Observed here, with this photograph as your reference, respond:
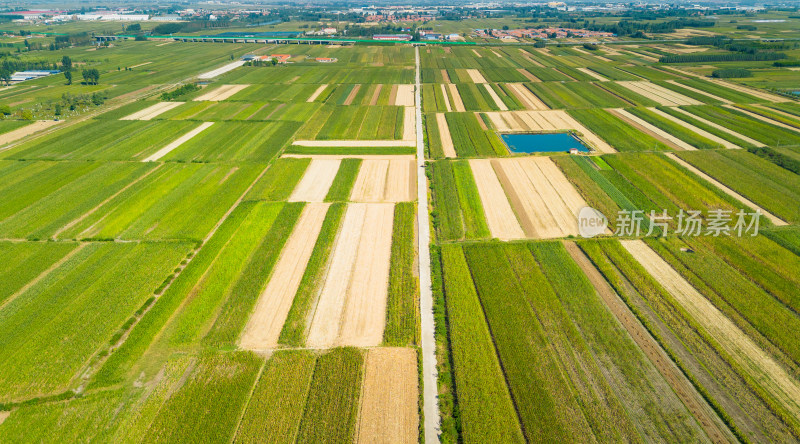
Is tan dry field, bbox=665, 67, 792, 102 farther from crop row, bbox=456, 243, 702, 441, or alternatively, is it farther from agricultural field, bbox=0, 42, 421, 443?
crop row, bbox=456, 243, 702, 441

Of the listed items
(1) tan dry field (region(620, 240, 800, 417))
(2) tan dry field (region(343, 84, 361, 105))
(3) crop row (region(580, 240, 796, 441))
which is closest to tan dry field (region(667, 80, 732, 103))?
(1) tan dry field (region(620, 240, 800, 417))

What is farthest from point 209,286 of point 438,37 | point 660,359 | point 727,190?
point 438,37

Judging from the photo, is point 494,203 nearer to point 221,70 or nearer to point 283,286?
point 283,286

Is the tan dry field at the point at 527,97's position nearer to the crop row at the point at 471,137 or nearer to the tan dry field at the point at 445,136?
the crop row at the point at 471,137

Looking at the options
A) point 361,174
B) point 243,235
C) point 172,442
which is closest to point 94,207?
point 243,235

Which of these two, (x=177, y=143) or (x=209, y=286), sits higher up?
(x=177, y=143)
